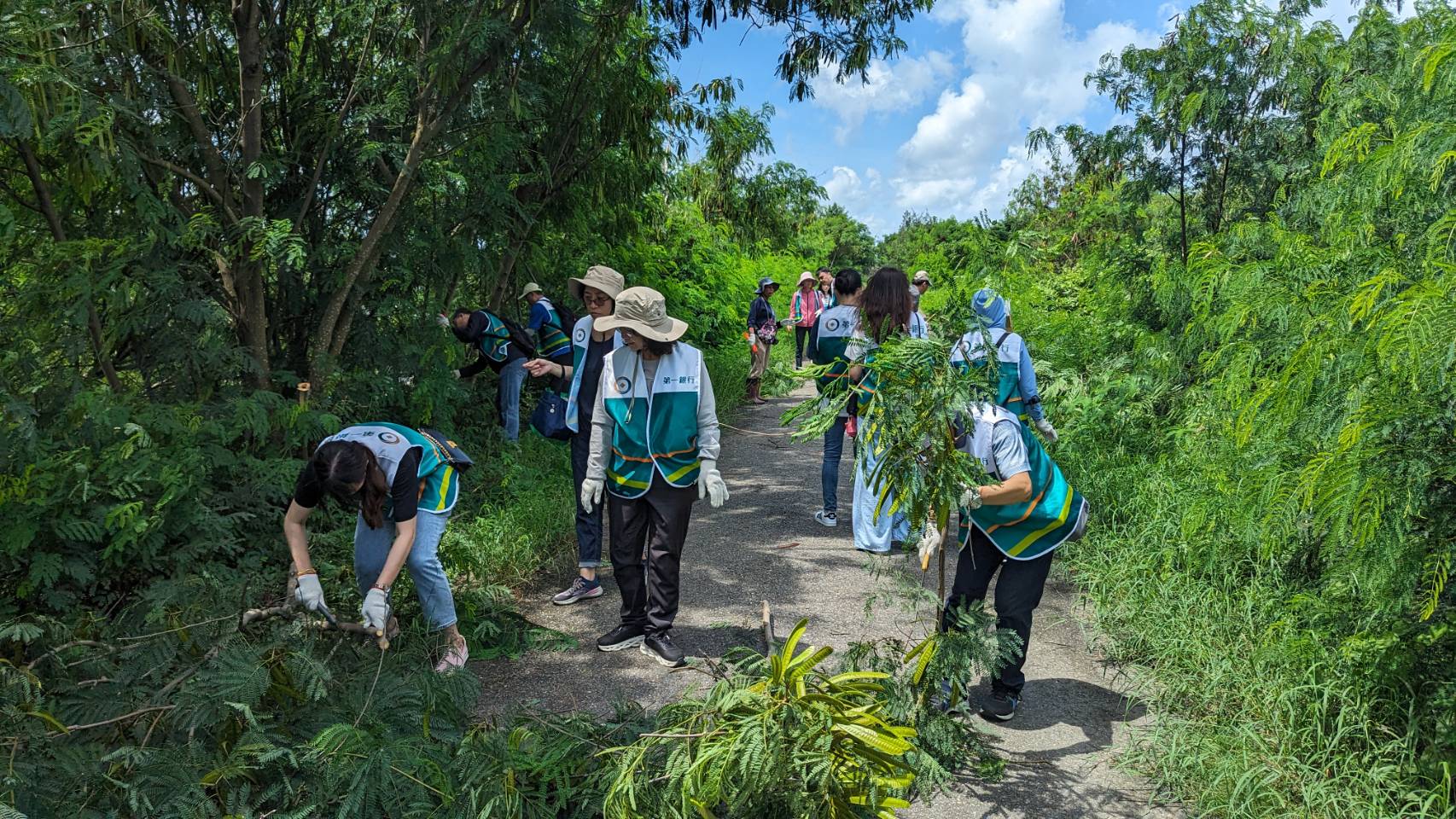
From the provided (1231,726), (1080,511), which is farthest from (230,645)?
(1231,726)

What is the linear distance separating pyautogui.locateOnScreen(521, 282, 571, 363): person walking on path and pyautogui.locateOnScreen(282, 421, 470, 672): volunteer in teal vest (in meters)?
2.54

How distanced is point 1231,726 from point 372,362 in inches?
228

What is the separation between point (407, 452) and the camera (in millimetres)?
3875

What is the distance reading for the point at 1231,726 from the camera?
12.4 feet

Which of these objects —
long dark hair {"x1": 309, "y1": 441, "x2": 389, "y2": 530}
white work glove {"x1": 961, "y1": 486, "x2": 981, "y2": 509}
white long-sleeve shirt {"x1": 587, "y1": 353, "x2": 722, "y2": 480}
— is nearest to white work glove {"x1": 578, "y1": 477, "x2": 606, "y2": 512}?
white long-sleeve shirt {"x1": 587, "y1": 353, "x2": 722, "y2": 480}

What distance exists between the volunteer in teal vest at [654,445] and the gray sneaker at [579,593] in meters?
0.90

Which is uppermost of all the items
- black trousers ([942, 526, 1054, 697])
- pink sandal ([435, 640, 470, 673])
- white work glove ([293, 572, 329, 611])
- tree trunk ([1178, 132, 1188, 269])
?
tree trunk ([1178, 132, 1188, 269])

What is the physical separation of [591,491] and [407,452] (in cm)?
109

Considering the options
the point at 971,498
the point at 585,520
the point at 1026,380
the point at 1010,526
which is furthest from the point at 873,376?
the point at 585,520

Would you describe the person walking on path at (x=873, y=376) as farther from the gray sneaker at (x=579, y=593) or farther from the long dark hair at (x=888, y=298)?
the gray sneaker at (x=579, y=593)

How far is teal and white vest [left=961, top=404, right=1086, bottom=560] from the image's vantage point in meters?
3.75

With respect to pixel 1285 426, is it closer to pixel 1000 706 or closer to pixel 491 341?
pixel 1000 706

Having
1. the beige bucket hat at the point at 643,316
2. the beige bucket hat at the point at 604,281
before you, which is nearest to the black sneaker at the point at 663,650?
the beige bucket hat at the point at 643,316

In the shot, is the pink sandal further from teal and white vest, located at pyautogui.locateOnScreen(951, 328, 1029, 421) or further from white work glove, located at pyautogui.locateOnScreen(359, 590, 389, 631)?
teal and white vest, located at pyautogui.locateOnScreen(951, 328, 1029, 421)
